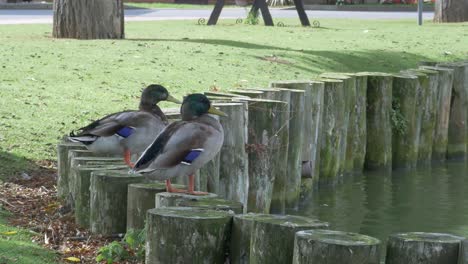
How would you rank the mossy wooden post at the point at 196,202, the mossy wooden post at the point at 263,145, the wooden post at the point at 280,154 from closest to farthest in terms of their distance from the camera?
the mossy wooden post at the point at 196,202 → the mossy wooden post at the point at 263,145 → the wooden post at the point at 280,154

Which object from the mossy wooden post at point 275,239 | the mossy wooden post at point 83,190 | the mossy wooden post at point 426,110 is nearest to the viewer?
the mossy wooden post at point 275,239

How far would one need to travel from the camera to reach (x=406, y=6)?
47.7 meters

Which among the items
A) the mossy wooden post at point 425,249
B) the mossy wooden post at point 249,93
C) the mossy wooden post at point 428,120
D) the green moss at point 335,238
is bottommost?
the mossy wooden post at point 428,120

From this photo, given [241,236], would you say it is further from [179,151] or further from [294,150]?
[294,150]

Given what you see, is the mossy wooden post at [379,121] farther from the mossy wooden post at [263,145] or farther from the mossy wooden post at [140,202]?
the mossy wooden post at [140,202]

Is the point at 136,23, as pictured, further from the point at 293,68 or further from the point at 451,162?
the point at 451,162

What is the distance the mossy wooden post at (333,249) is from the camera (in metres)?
6.68

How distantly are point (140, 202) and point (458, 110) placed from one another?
9890 millimetres

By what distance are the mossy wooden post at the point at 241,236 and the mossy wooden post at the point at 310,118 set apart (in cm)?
576

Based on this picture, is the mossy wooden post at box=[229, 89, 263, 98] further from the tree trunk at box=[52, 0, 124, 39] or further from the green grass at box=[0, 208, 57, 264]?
the tree trunk at box=[52, 0, 124, 39]

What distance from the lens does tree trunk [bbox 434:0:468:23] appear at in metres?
32.0

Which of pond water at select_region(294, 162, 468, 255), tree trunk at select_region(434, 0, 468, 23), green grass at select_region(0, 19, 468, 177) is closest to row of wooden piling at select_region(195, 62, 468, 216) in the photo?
pond water at select_region(294, 162, 468, 255)

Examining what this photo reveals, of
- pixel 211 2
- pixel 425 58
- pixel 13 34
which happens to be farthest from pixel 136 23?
pixel 211 2

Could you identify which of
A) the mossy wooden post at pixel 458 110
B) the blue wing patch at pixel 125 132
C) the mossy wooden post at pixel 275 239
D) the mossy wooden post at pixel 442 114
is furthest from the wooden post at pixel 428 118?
the mossy wooden post at pixel 275 239
